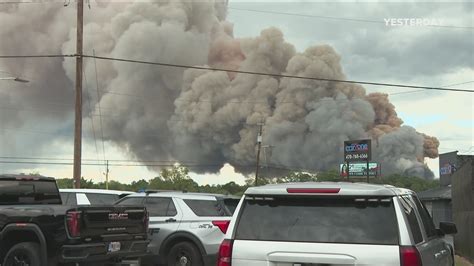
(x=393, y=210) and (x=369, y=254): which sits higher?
(x=393, y=210)

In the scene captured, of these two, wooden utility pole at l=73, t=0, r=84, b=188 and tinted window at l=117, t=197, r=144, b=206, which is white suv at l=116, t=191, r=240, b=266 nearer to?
tinted window at l=117, t=197, r=144, b=206

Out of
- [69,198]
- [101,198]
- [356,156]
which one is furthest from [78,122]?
[356,156]

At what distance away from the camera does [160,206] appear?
12.2m

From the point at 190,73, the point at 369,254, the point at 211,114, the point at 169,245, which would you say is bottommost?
the point at 169,245

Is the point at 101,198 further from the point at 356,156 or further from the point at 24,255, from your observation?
the point at 356,156

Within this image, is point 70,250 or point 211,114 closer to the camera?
point 70,250

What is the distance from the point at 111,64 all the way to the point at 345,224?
125550 mm

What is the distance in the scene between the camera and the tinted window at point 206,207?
11.7 m

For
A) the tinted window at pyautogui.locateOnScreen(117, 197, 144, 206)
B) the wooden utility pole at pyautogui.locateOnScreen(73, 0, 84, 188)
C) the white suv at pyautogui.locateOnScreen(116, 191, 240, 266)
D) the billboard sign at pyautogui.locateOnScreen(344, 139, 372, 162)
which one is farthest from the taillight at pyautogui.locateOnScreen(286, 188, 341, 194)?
the billboard sign at pyautogui.locateOnScreen(344, 139, 372, 162)

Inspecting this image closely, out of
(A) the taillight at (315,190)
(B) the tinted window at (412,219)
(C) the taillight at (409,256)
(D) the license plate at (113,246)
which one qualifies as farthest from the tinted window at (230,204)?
(C) the taillight at (409,256)

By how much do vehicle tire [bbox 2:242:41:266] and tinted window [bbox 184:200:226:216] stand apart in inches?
140

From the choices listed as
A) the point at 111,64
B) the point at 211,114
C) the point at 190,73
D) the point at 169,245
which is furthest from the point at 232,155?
the point at 169,245

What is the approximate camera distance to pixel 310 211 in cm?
492

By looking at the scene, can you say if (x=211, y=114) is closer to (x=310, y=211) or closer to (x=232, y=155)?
(x=232, y=155)
